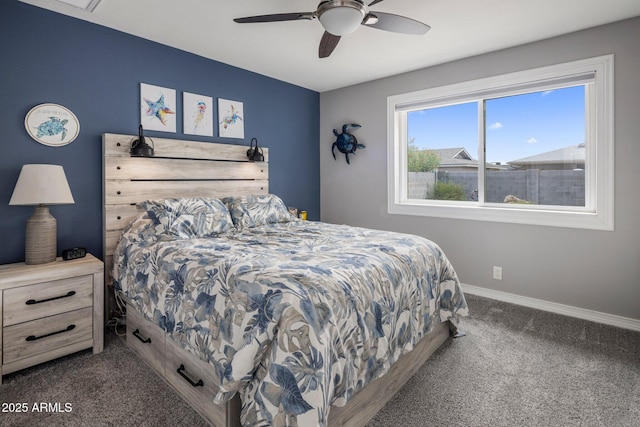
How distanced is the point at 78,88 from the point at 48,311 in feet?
5.63

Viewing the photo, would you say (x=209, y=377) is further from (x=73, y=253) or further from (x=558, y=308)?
(x=558, y=308)

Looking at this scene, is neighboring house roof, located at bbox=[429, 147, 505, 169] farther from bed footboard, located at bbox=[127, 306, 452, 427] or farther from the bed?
bed footboard, located at bbox=[127, 306, 452, 427]

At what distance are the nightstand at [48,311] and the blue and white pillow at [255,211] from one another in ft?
3.67

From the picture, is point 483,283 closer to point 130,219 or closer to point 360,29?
point 360,29

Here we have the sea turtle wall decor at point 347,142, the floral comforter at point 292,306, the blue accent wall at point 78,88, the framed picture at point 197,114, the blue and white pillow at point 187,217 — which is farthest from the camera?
the sea turtle wall decor at point 347,142

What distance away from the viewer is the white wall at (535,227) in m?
2.71

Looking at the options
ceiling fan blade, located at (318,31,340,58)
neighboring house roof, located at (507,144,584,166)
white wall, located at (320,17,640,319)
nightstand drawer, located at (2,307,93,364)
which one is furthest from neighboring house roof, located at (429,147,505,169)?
nightstand drawer, located at (2,307,93,364)

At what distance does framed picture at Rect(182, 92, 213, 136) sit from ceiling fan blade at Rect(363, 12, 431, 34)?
1.99m

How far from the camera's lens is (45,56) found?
2.53 m

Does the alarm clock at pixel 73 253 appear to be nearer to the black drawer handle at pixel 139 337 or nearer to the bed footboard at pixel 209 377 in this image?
the bed footboard at pixel 209 377

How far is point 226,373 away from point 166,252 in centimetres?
105

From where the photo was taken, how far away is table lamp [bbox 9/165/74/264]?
2.21 meters

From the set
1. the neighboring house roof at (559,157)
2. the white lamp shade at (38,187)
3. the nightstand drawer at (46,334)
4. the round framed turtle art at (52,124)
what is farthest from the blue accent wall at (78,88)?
the neighboring house roof at (559,157)

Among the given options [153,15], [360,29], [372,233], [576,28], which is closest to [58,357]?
[372,233]
